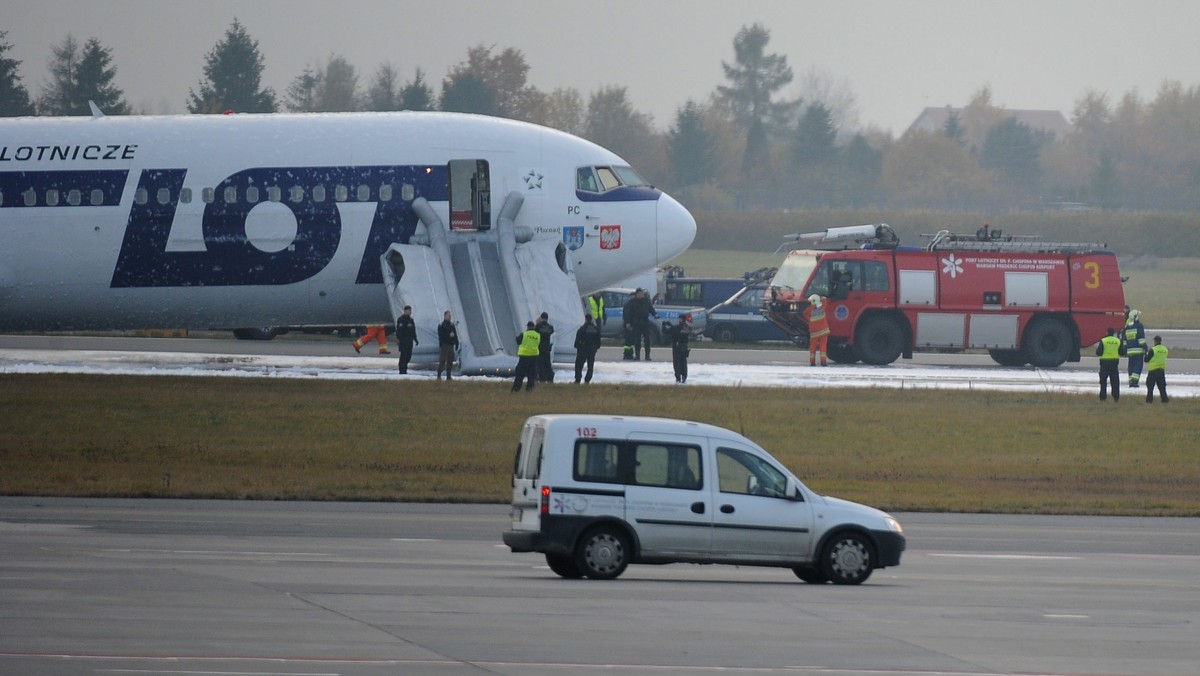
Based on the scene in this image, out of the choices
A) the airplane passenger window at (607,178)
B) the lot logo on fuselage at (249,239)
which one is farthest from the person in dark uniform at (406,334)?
the airplane passenger window at (607,178)

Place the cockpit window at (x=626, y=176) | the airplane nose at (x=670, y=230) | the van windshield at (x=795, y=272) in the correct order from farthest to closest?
the van windshield at (x=795, y=272) < the cockpit window at (x=626, y=176) < the airplane nose at (x=670, y=230)

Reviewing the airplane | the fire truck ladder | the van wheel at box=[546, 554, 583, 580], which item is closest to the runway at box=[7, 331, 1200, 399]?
the airplane

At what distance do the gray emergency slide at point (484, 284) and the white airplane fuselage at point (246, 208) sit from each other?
0.41 metres

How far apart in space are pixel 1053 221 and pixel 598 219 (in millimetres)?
83753

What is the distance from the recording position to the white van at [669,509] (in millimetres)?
16141

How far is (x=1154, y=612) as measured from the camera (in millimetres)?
14867

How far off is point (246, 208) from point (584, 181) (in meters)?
8.36

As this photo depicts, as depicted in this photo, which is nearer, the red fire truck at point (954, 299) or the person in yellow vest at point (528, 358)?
the person in yellow vest at point (528, 358)

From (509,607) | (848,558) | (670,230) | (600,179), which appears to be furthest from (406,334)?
(509,607)

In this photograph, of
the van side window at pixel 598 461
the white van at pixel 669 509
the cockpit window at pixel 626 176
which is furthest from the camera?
the cockpit window at pixel 626 176

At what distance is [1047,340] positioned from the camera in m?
47.4

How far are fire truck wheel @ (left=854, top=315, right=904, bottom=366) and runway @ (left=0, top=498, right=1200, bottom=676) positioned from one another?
25.9 m

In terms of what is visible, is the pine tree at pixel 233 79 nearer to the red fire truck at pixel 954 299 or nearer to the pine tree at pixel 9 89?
the pine tree at pixel 9 89

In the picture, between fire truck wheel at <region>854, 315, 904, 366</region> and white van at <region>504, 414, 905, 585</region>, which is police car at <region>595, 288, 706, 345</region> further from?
white van at <region>504, 414, 905, 585</region>
